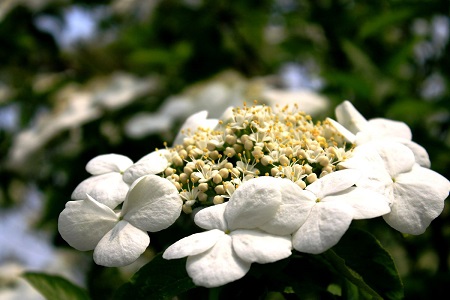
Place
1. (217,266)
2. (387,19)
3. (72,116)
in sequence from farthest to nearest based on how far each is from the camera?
(72,116) → (387,19) → (217,266)

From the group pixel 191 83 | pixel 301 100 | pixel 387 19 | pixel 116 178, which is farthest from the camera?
pixel 191 83

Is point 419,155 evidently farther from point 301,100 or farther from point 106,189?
point 301,100

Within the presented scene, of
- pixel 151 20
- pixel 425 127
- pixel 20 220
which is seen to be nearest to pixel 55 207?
pixel 151 20

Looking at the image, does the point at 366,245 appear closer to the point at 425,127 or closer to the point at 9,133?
the point at 425,127

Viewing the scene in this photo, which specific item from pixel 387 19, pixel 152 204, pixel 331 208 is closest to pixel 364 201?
pixel 331 208

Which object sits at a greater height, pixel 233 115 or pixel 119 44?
pixel 119 44

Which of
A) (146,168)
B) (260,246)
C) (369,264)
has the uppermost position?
(146,168)
